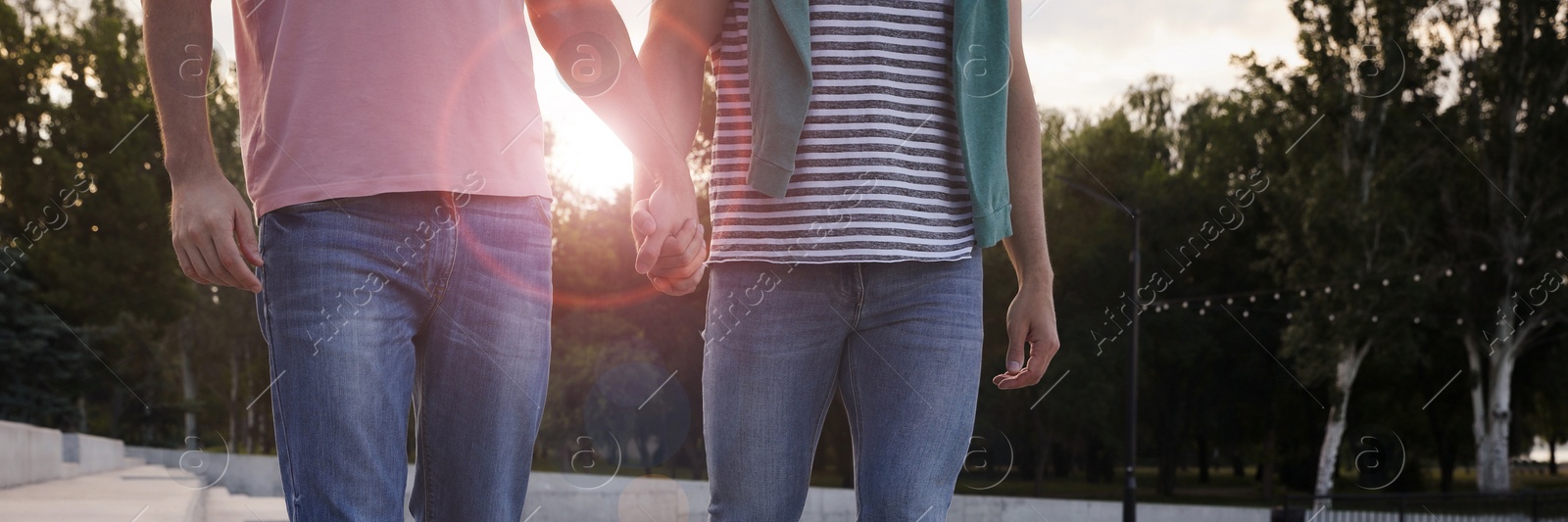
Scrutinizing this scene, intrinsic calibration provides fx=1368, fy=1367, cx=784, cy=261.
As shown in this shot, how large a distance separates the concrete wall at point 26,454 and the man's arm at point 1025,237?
983 centimetres

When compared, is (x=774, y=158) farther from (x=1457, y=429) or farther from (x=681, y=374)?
(x=1457, y=429)

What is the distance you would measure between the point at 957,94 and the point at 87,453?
17949 millimetres

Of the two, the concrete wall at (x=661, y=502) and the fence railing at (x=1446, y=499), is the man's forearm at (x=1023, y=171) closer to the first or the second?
the concrete wall at (x=661, y=502)

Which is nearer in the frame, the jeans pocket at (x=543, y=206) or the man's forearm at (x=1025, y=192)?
the jeans pocket at (x=543, y=206)

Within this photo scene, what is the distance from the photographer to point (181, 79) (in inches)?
80.0

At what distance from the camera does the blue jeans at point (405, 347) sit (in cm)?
190

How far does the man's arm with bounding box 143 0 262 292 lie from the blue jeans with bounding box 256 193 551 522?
72 mm

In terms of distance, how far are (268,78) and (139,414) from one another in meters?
40.8

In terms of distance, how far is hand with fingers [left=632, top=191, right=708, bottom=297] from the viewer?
2.10 meters

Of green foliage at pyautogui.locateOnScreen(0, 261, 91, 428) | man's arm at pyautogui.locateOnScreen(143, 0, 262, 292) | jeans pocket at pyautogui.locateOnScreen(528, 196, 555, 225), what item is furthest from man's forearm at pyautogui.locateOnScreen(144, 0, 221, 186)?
green foliage at pyautogui.locateOnScreen(0, 261, 91, 428)

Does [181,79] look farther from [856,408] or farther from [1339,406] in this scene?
[1339,406]

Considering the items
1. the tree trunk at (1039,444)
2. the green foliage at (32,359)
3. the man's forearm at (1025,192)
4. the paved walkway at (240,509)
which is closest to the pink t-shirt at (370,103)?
the man's forearm at (1025,192)

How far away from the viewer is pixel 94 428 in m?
47.9

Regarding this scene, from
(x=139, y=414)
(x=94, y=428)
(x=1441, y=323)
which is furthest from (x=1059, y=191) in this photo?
(x=94, y=428)
